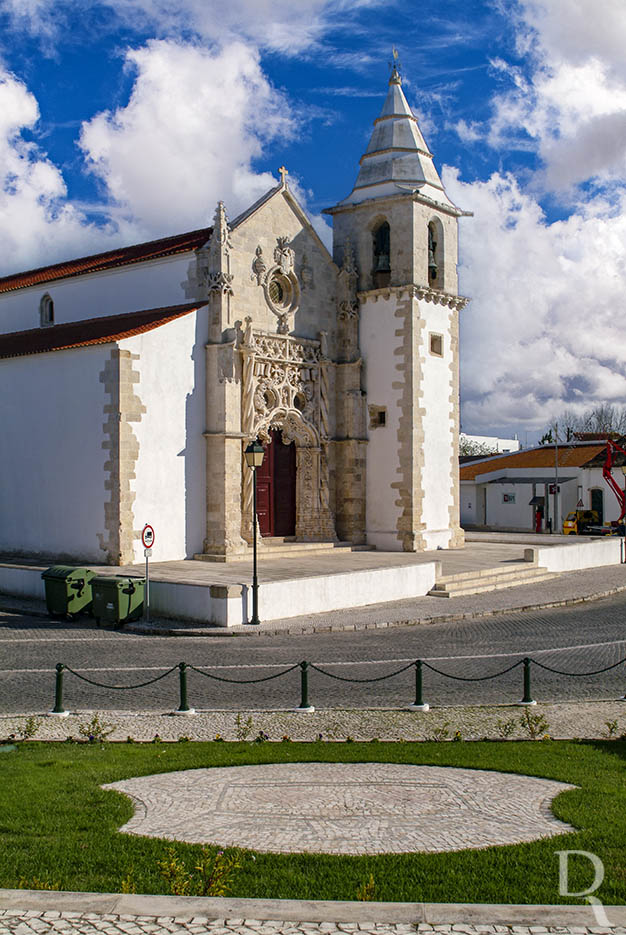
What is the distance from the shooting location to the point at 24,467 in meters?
25.9

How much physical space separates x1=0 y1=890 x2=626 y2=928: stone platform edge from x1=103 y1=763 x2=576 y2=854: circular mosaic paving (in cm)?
119

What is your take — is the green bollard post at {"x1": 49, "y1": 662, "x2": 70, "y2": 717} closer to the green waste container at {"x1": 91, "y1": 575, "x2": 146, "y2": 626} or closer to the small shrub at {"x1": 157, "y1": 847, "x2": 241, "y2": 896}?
the small shrub at {"x1": 157, "y1": 847, "x2": 241, "y2": 896}

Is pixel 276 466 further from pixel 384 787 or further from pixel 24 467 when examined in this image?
pixel 384 787

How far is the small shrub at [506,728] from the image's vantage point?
10.4 m

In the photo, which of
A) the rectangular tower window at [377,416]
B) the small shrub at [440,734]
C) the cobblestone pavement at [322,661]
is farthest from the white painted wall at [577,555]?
the small shrub at [440,734]

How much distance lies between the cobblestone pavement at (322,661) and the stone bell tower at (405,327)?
10.5 metres

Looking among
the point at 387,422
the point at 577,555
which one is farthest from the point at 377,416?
the point at 577,555

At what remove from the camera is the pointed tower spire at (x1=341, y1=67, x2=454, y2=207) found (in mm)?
31703

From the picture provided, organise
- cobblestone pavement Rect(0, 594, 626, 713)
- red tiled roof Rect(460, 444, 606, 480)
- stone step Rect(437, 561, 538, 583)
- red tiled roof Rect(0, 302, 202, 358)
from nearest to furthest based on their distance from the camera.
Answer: cobblestone pavement Rect(0, 594, 626, 713), stone step Rect(437, 561, 538, 583), red tiled roof Rect(0, 302, 202, 358), red tiled roof Rect(460, 444, 606, 480)

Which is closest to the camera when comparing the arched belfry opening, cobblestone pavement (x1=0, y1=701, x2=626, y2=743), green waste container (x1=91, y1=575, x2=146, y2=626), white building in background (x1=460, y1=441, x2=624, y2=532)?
cobblestone pavement (x1=0, y1=701, x2=626, y2=743)

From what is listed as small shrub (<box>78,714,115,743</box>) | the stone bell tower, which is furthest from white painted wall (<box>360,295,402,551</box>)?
small shrub (<box>78,714,115,743</box>)

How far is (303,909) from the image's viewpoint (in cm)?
549

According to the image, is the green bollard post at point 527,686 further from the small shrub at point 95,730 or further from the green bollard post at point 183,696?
the small shrub at point 95,730

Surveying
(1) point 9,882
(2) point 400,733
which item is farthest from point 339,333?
(1) point 9,882
